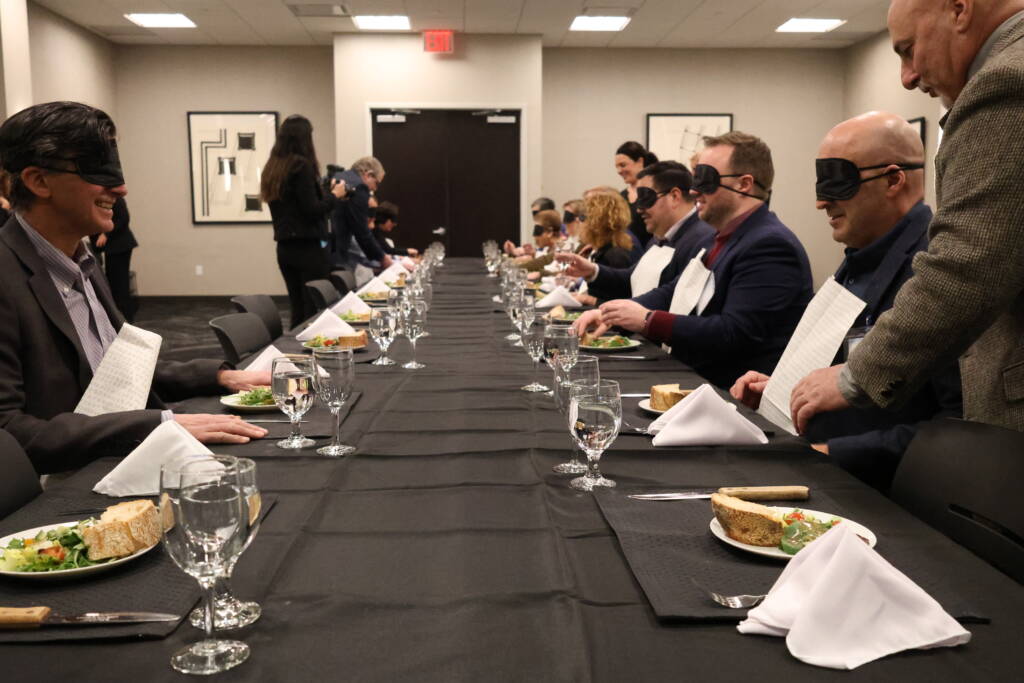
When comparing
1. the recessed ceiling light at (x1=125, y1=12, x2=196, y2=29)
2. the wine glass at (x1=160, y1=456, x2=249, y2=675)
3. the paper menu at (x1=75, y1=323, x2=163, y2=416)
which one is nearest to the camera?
the wine glass at (x1=160, y1=456, x2=249, y2=675)

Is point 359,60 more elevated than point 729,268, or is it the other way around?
point 359,60

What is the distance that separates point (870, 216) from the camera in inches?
99.2

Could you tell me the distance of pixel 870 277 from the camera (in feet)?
7.95

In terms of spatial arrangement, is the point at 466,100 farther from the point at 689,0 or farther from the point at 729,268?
the point at 729,268

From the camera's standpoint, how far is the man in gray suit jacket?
56.3 inches

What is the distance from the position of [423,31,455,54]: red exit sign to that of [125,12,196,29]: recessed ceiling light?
2784 mm

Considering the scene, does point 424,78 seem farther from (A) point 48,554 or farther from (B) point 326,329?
(A) point 48,554

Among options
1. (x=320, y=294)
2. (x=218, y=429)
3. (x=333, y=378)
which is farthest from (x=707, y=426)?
(x=320, y=294)

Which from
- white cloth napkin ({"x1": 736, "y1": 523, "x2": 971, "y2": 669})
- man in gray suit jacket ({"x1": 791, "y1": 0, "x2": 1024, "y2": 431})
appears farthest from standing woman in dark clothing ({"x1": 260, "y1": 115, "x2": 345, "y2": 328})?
white cloth napkin ({"x1": 736, "y1": 523, "x2": 971, "y2": 669})

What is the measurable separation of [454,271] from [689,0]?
4353 mm

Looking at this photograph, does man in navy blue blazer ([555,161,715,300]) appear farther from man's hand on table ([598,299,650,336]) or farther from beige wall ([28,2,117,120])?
beige wall ([28,2,117,120])

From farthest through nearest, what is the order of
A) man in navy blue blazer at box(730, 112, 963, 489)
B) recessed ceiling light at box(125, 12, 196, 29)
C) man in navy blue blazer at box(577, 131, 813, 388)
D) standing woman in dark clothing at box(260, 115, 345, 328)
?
recessed ceiling light at box(125, 12, 196, 29)
standing woman in dark clothing at box(260, 115, 345, 328)
man in navy blue blazer at box(577, 131, 813, 388)
man in navy blue blazer at box(730, 112, 963, 489)

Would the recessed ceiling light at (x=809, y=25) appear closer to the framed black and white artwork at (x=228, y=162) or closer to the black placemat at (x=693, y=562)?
the framed black and white artwork at (x=228, y=162)

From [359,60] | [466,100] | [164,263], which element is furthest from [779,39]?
[164,263]
